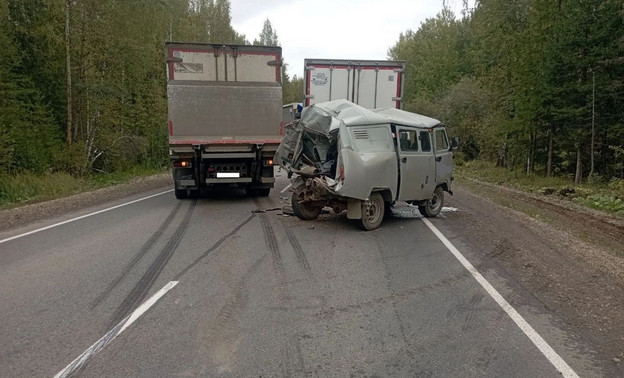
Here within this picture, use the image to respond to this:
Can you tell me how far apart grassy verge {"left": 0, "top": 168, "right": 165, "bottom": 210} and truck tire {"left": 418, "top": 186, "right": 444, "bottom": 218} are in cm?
1099

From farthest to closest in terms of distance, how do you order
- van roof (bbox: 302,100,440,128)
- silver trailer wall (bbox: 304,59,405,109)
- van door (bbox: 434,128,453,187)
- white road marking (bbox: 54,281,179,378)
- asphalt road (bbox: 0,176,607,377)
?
silver trailer wall (bbox: 304,59,405,109)
van door (bbox: 434,128,453,187)
van roof (bbox: 302,100,440,128)
asphalt road (bbox: 0,176,607,377)
white road marking (bbox: 54,281,179,378)

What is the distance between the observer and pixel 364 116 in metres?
9.57

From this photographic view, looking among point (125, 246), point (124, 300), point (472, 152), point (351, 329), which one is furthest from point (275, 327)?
point (472, 152)

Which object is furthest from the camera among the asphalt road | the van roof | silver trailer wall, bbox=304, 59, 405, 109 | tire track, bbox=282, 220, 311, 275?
silver trailer wall, bbox=304, 59, 405, 109

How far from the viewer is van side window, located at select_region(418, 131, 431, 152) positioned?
416 inches

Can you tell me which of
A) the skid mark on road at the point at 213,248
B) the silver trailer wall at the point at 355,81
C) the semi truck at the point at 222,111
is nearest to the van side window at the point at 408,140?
the skid mark on road at the point at 213,248

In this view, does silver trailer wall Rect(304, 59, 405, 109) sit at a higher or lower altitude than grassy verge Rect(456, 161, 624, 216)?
higher

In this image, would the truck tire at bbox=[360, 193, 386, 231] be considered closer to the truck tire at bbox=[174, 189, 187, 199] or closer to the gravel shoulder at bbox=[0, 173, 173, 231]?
the truck tire at bbox=[174, 189, 187, 199]

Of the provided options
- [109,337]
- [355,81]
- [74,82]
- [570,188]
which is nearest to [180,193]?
[355,81]

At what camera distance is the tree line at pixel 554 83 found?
21.4m

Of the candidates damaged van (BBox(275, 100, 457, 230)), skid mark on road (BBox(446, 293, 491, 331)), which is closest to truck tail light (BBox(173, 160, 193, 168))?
damaged van (BBox(275, 100, 457, 230))

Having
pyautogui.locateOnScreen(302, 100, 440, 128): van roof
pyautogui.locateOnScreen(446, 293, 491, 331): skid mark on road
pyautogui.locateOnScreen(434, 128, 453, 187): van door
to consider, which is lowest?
pyautogui.locateOnScreen(446, 293, 491, 331): skid mark on road

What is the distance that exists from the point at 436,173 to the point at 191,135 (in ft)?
20.8

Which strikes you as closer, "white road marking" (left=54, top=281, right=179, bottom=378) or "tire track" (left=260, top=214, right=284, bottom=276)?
"white road marking" (left=54, top=281, right=179, bottom=378)
